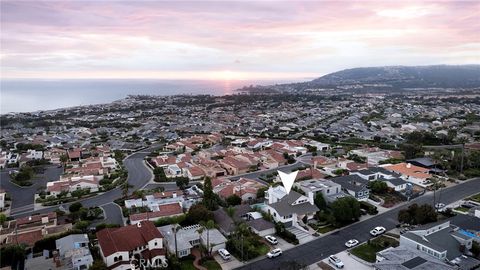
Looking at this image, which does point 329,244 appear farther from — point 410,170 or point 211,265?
point 410,170

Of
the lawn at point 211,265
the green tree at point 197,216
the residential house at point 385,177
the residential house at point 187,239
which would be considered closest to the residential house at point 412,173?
the residential house at point 385,177

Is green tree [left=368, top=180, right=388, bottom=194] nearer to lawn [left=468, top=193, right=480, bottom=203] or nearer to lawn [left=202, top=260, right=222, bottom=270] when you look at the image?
lawn [left=468, top=193, right=480, bottom=203]

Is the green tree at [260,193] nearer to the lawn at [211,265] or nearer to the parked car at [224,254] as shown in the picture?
the parked car at [224,254]

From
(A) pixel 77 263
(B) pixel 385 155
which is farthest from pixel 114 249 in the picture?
(B) pixel 385 155

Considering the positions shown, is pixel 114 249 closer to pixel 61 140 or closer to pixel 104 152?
pixel 104 152

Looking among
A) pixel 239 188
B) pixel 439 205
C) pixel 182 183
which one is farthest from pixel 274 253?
pixel 182 183

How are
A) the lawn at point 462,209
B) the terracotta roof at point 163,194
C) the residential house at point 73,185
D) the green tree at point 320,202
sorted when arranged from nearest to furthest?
the green tree at point 320,202 < the lawn at point 462,209 < the terracotta roof at point 163,194 < the residential house at point 73,185
